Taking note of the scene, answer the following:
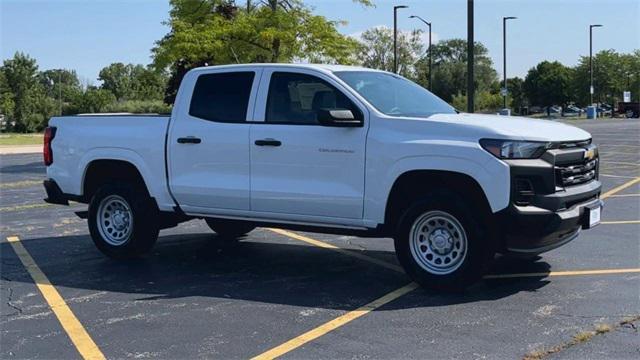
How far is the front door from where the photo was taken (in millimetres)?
6152

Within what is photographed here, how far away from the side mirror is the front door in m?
0.08

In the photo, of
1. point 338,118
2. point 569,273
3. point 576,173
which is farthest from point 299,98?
point 569,273

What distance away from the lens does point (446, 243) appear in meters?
5.93

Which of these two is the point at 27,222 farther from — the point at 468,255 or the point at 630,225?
the point at 630,225

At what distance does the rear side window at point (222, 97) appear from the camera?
6861 millimetres

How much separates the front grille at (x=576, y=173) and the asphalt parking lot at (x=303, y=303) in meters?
0.95

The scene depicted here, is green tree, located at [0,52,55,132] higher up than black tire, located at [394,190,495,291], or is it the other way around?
green tree, located at [0,52,55,132]

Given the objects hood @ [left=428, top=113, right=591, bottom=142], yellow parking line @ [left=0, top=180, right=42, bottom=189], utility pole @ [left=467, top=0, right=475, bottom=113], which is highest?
utility pole @ [left=467, top=0, right=475, bottom=113]

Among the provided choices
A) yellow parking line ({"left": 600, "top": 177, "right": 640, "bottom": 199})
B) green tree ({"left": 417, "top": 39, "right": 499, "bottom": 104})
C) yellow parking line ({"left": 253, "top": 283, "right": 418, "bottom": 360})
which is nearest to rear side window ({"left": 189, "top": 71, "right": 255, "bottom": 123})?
yellow parking line ({"left": 253, "top": 283, "right": 418, "bottom": 360})

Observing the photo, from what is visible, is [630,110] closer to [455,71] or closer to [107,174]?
[455,71]

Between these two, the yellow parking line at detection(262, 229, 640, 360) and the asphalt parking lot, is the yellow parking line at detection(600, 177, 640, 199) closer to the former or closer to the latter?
the asphalt parking lot

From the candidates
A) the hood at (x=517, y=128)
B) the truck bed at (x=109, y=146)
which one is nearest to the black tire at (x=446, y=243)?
the hood at (x=517, y=128)

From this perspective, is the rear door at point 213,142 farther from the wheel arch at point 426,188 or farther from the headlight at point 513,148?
the headlight at point 513,148

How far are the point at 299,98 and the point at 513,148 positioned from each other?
6.96ft
